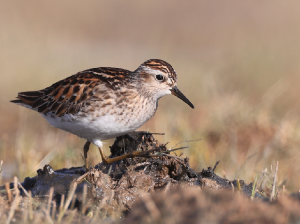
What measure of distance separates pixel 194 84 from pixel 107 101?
23.2ft

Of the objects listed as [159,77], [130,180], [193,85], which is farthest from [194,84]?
[130,180]

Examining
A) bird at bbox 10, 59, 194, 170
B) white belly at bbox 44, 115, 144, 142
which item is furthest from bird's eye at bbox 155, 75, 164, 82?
white belly at bbox 44, 115, 144, 142

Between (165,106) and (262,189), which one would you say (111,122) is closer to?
(262,189)

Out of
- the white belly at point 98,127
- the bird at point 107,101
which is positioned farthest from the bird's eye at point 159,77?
the white belly at point 98,127

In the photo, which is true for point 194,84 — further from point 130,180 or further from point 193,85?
point 130,180

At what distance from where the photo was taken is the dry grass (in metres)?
7.79

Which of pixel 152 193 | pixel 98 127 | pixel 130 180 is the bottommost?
pixel 152 193

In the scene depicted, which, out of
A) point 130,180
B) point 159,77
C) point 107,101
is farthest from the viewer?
point 159,77

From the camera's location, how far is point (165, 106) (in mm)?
11359

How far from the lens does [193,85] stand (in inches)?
493

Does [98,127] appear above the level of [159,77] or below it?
below

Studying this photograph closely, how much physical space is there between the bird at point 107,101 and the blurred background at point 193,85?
4.03ft

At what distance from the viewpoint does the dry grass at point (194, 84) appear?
307 inches

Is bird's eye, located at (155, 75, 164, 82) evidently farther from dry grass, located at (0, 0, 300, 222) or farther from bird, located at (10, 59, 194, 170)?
dry grass, located at (0, 0, 300, 222)
